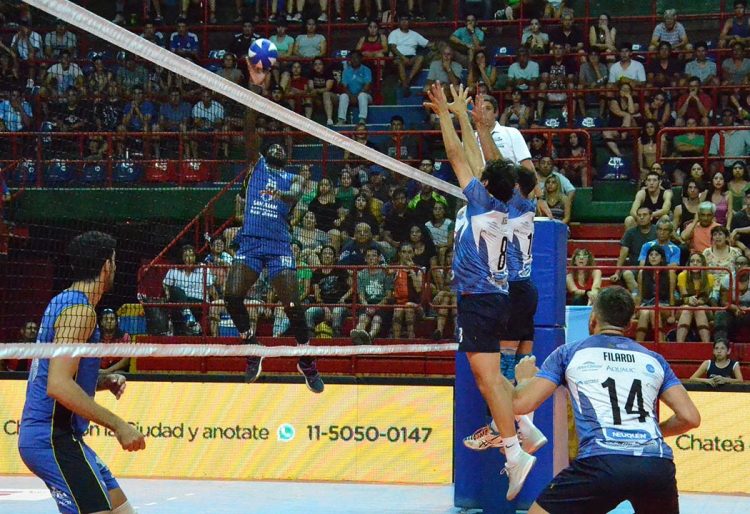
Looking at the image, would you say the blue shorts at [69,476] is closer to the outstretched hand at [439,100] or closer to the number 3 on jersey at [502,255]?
the number 3 on jersey at [502,255]

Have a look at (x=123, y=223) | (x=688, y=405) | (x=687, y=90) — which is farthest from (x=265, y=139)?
(x=687, y=90)

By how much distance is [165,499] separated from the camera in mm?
10648

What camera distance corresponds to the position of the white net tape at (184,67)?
5.58 meters

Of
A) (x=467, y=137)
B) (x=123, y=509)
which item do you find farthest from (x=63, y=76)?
(x=123, y=509)

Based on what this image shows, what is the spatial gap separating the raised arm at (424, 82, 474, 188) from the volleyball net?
3.46ft

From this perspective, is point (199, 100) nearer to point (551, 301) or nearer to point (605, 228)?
point (551, 301)

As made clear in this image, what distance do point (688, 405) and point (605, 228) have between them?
36.8ft

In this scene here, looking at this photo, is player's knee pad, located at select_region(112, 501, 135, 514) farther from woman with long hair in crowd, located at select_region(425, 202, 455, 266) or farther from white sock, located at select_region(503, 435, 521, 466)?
woman with long hair in crowd, located at select_region(425, 202, 455, 266)

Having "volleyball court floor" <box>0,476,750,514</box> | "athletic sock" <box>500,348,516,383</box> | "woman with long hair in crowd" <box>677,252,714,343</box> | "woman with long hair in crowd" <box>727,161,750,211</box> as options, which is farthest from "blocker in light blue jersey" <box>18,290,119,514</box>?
"woman with long hair in crowd" <box>727,161,750,211</box>

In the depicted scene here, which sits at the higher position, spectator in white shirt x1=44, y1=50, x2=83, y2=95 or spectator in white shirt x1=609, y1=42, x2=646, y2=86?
spectator in white shirt x1=609, y1=42, x2=646, y2=86

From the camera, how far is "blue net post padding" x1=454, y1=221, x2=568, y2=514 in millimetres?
8930

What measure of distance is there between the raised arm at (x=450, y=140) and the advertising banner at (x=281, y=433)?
16.1 ft

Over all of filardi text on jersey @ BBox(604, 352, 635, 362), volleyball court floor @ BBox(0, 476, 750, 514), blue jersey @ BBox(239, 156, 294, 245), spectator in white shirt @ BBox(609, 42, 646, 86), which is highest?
spectator in white shirt @ BBox(609, 42, 646, 86)

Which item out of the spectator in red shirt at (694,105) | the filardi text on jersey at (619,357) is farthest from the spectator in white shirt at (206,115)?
the spectator in red shirt at (694,105)
